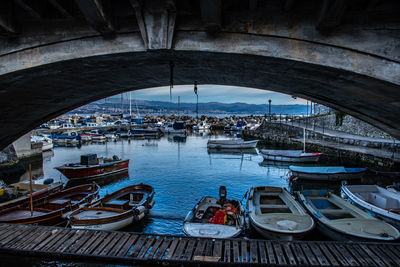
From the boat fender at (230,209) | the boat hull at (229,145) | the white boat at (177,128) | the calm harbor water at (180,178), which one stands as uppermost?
the white boat at (177,128)

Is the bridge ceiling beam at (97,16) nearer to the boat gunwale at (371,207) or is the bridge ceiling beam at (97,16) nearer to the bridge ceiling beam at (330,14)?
the bridge ceiling beam at (330,14)

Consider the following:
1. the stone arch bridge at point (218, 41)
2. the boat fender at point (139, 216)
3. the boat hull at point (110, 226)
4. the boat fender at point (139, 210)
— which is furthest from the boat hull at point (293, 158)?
the stone arch bridge at point (218, 41)

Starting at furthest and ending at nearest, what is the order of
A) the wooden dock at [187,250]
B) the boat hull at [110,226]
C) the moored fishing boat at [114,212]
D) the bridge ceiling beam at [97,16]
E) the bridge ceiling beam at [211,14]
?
the moored fishing boat at [114,212], the boat hull at [110,226], the wooden dock at [187,250], the bridge ceiling beam at [97,16], the bridge ceiling beam at [211,14]

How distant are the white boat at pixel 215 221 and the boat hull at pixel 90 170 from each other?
15.6 metres

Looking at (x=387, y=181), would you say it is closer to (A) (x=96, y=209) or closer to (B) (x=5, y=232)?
(A) (x=96, y=209)

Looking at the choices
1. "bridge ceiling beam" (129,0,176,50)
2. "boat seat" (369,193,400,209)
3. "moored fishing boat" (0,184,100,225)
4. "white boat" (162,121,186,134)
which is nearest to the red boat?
"moored fishing boat" (0,184,100,225)

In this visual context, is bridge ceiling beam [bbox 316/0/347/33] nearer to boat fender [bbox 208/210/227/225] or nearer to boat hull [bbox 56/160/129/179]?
boat fender [bbox 208/210/227/225]

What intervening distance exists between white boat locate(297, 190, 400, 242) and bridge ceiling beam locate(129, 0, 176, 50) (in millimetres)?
10283

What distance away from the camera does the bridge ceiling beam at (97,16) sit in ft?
14.4

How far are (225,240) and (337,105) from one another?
6.11m

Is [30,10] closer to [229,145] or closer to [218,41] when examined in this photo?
[218,41]

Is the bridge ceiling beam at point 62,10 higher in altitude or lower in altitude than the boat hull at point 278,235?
higher

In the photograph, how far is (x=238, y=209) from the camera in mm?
12500

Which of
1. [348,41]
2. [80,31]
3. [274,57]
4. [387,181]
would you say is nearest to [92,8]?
[80,31]
